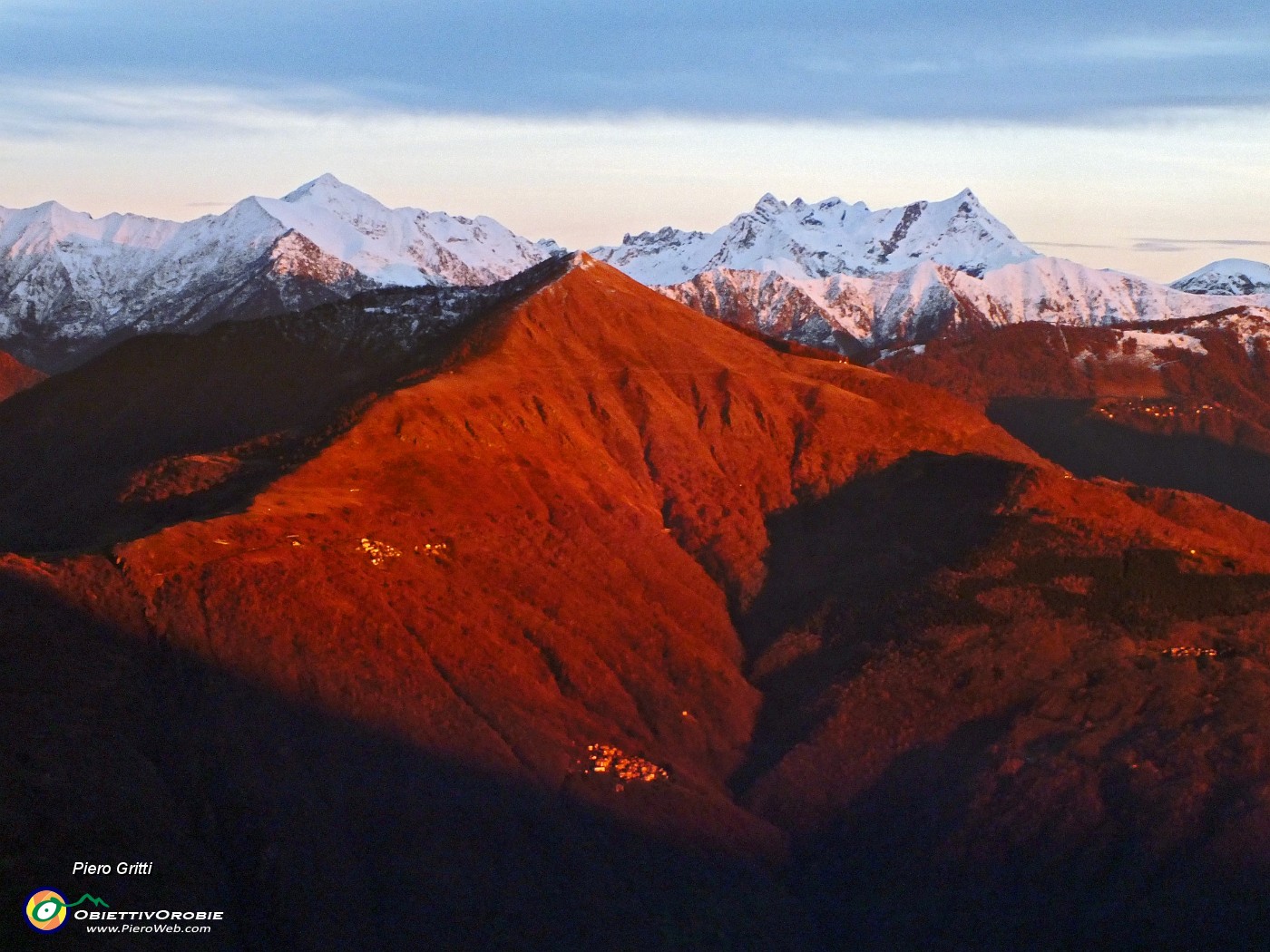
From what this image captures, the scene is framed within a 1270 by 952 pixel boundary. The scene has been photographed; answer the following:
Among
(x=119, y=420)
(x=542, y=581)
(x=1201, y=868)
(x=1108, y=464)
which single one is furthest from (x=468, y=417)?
(x=1108, y=464)

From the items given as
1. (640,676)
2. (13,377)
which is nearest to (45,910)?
(640,676)

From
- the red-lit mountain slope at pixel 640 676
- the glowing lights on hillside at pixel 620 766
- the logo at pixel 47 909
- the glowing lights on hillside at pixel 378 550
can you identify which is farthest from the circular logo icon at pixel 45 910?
the glowing lights on hillside at pixel 378 550

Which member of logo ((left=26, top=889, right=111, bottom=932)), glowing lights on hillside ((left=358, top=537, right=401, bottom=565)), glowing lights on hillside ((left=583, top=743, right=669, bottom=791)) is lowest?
glowing lights on hillside ((left=583, top=743, right=669, bottom=791))

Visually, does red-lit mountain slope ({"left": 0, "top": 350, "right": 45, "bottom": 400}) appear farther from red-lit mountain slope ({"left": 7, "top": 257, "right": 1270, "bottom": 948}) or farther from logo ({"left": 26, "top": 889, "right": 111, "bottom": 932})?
logo ({"left": 26, "top": 889, "right": 111, "bottom": 932})

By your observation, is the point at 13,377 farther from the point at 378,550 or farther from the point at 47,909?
the point at 47,909

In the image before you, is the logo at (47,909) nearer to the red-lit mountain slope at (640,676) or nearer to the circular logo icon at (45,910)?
the circular logo icon at (45,910)

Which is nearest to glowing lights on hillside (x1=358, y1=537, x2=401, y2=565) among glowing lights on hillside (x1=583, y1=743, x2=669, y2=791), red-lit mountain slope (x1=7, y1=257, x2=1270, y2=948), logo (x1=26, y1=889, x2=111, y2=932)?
red-lit mountain slope (x1=7, y1=257, x2=1270, y2=948)
